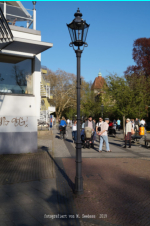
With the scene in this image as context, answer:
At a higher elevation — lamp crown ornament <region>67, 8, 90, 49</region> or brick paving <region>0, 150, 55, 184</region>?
lamp crown ornament <region>67, 8, 90, 49</region>

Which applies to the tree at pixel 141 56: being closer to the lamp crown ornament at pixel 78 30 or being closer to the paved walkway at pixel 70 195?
the paved walkway at pixel 70 195

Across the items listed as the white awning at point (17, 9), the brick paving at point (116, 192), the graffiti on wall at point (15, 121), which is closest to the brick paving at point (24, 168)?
the brick paving at point (116, 192)

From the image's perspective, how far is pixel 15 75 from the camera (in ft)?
37.0

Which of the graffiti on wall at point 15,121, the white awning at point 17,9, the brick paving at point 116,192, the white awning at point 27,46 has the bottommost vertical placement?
the brick paving at point 116,192

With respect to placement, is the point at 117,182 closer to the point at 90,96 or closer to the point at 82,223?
the point at 82,223

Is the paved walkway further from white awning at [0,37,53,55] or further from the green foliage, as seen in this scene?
the green foliage

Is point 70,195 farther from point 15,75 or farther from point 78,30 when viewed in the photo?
point 15,75

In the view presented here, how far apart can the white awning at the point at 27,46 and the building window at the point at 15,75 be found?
45cm

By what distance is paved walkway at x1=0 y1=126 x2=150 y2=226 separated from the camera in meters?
4.34

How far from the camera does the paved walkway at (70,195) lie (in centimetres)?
434

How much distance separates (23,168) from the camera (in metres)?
8.29

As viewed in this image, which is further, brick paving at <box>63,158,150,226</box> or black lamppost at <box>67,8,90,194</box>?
black lamppost at <box>67,8,90,194</box>

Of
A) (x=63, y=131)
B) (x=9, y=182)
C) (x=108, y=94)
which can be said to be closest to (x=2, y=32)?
(x=9, y=182)

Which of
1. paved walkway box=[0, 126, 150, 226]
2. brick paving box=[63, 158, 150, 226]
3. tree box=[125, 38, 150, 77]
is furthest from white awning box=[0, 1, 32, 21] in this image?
tree box=[125, 38, 150, 77]
